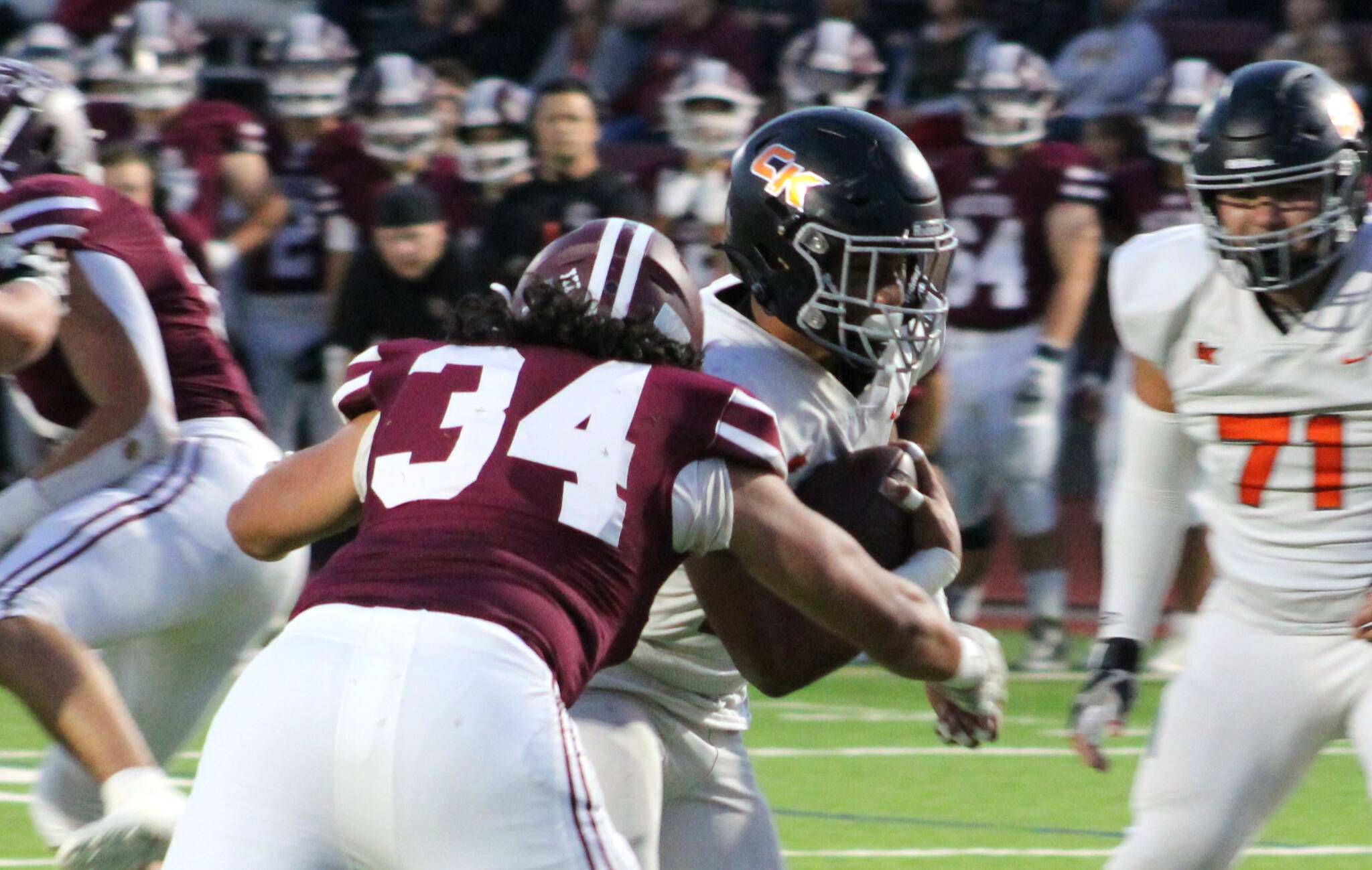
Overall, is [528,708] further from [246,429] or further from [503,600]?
[246,429]

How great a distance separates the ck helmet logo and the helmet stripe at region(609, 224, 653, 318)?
1.07ft

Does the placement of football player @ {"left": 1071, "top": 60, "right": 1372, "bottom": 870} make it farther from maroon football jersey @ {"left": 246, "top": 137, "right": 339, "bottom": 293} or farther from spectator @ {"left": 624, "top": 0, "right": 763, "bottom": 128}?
spectator @ {"left": 624, "top": 0, "right": 763, "bottom": 128}

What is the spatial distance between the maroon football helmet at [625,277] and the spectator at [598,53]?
8.24m

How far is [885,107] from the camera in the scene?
33.0 ft

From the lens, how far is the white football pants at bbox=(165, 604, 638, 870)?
2.25 meters

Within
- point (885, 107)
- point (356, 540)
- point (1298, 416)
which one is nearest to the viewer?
point (356, 540)

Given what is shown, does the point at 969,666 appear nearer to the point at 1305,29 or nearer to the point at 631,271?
the point at 631,271

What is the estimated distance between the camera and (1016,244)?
758cm

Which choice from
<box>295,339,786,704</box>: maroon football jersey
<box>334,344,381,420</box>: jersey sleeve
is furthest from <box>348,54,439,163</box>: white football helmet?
<box>295,339,786,704</box>: maroon football jersey

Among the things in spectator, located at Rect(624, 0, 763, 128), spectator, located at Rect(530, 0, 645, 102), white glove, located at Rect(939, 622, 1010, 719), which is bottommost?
spectator, located at Rect(530, 0, 645, 102)

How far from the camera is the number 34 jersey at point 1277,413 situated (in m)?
3.44

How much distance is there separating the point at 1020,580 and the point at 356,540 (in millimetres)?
6604

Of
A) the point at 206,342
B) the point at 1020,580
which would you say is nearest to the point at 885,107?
the point at 1020,580

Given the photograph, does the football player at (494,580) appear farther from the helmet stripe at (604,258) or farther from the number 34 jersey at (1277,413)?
the number 34 jersey at (1277,413)
